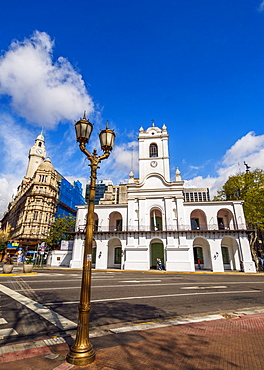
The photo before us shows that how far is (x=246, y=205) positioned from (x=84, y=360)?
32.0m

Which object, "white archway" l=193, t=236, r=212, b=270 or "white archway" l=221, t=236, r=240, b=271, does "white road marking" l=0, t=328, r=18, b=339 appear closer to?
"white archway" l=193, t=236, r=212, b=270

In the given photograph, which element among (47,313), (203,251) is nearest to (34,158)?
(203,251)

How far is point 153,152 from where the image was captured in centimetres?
3438

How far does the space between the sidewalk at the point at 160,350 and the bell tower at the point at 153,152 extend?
26616 millimetres

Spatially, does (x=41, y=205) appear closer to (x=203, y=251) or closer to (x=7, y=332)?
(x=203, y=251)

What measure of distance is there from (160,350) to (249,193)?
3099cm

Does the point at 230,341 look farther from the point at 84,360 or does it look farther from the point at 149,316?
the point at 84,360

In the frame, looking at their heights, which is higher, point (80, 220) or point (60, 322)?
point (80, 220)

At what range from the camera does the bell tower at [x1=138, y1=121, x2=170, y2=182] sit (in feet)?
106

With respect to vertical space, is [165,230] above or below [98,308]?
above

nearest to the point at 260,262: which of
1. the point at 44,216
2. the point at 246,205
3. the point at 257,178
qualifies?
the point at 246,205

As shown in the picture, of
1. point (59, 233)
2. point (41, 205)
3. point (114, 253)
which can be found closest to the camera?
point (114, 253)

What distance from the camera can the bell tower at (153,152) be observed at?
106 ft

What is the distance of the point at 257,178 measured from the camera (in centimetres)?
3189
